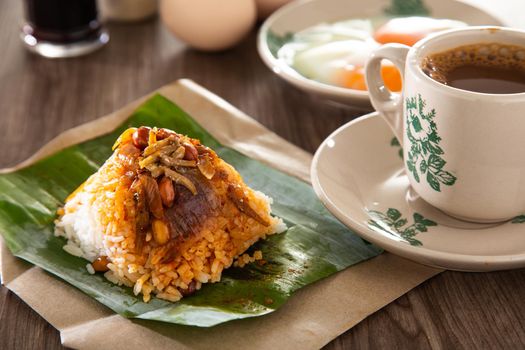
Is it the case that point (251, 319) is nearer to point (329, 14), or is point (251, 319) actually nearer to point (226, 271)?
point (226, 271)

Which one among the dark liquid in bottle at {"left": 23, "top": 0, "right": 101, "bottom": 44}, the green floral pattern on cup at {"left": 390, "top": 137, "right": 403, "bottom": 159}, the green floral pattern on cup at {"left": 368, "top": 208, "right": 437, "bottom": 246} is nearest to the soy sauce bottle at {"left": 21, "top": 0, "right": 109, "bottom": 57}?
the dark liquid in bottle at {"left": 23, "top": 0, "right": 101, "bottom": 44}

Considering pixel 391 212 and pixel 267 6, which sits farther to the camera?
pixel 267 6

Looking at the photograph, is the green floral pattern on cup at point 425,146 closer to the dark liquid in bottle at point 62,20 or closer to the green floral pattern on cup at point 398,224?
the green floral pattern on cup at point 398,224

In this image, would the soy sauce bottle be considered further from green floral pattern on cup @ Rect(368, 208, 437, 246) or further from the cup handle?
green floral pattern on cup @ Rect(368, 208, 437, 246)

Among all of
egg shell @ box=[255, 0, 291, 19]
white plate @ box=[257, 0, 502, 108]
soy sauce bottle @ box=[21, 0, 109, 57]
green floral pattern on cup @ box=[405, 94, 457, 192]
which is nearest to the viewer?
green floral pattern on cup @ box=[405, 94, 457, 192]

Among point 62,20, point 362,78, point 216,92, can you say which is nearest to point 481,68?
point 362,78

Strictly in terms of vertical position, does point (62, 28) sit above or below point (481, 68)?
below
